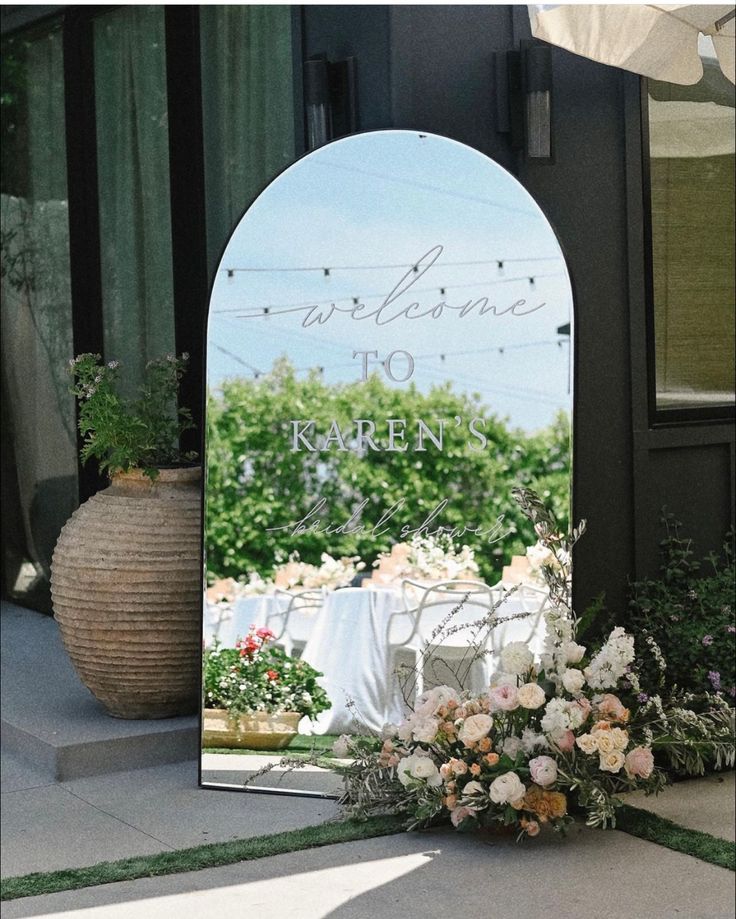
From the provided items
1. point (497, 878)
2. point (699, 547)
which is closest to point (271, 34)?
point (699, 547)

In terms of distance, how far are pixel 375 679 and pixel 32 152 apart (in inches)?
93.3

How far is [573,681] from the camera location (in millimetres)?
2141

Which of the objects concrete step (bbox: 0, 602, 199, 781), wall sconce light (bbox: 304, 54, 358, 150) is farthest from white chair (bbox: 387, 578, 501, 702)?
wall sconce light (bbox: 304, 54, 358, 150)

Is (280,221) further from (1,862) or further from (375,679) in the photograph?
(1,862)

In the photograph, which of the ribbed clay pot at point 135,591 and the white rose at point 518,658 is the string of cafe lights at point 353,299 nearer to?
the ribbed clay pot at point 135,591

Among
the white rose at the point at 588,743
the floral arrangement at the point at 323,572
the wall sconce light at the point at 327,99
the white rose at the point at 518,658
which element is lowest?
the white rose at the point at 588,743

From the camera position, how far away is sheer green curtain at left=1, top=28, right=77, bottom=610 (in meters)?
3.77

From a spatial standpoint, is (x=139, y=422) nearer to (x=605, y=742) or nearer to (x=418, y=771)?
(x=418, y=771)

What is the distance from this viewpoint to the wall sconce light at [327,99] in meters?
2.83

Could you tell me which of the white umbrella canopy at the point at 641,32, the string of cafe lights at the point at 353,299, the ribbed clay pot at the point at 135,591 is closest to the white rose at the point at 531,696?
the string of cafe lights at the point at 353,299

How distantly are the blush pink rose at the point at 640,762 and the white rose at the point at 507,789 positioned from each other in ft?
0.88

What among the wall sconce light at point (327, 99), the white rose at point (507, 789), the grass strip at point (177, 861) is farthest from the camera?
the wall sconce light at point (327, 99)

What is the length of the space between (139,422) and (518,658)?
108 cm

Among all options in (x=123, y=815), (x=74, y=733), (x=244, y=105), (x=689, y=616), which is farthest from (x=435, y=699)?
(x=244, y=105)
